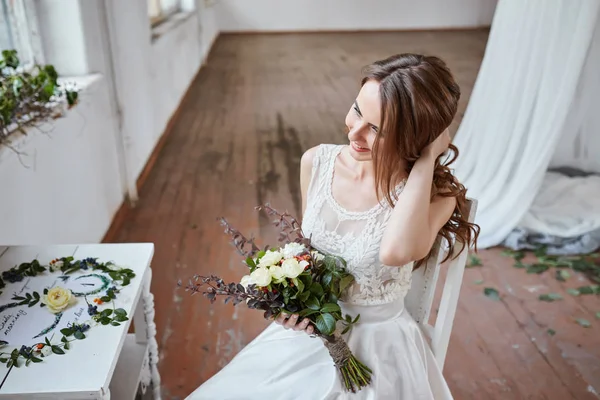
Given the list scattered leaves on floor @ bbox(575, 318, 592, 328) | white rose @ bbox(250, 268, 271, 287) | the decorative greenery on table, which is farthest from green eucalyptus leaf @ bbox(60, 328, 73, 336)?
scattered leaves on floor @ bbox(575, 318, 592, 328)

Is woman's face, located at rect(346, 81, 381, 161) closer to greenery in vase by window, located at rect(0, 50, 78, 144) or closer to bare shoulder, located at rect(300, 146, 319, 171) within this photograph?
bare shoulder, located at rect(300, 146, 319, 171)

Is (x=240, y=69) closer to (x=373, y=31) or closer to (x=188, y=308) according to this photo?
(x=373, y=31)

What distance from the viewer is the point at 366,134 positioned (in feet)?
3.99

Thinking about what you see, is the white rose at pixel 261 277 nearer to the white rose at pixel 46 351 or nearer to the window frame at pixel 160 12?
the white rose at pixel 46 351

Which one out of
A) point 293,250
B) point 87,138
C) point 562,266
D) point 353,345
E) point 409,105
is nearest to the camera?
point 409,105

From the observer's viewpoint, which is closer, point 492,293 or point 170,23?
point 492,293

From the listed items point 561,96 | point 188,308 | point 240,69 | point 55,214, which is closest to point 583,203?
point 561,96

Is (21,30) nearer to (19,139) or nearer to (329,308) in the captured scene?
(19,139)

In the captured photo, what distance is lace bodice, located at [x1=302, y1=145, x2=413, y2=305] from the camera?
1.31 meters

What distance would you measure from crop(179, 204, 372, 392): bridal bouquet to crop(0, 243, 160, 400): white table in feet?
0.79

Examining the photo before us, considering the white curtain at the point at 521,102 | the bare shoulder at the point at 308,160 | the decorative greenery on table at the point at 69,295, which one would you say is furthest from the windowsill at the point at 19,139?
the white curtain at the point at 521,102

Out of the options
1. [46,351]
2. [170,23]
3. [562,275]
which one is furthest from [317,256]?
[170,23]

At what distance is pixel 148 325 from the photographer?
1679mm

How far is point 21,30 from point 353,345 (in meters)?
2.31
